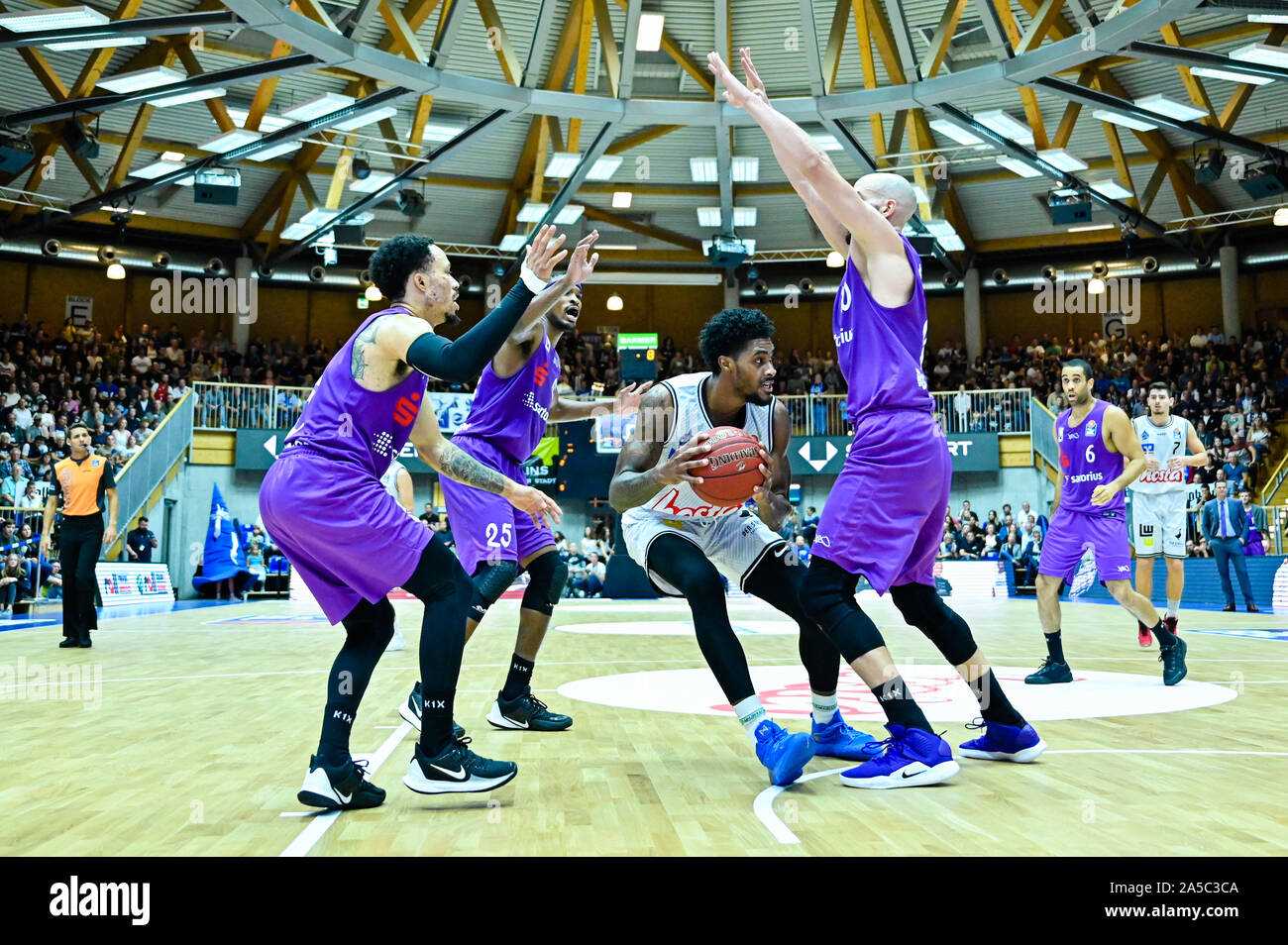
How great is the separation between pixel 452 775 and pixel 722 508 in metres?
1.40

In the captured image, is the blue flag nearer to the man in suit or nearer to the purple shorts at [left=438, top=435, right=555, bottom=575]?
the purple shorts at [left=438, top=435, right=555, bottom=575]

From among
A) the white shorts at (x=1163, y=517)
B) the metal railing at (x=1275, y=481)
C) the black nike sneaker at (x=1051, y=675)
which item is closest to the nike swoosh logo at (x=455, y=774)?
the black nike sneaker at (x=1051, y=675)

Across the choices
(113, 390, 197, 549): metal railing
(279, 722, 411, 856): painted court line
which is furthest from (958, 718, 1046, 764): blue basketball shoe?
(113, 390, 197, 549): metal railing

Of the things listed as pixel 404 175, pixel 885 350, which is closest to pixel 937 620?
pixel 885 350

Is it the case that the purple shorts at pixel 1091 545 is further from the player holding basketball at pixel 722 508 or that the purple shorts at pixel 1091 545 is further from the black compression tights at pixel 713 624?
the black compression tights at pixel 713 624

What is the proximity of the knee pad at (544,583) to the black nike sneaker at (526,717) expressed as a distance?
1.26 ft

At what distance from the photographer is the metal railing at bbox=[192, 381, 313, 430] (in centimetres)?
2269

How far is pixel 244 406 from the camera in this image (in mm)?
22891

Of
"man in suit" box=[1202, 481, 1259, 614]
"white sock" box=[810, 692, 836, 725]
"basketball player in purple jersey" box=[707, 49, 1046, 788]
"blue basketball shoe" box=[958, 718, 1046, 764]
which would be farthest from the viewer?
"man in suit" box=[1202, 481, 1259, 614]

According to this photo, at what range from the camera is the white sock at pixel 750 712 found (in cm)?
342

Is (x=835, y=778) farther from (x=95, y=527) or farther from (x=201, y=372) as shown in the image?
(x=201, y=372)

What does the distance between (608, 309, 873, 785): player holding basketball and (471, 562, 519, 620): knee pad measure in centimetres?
81
